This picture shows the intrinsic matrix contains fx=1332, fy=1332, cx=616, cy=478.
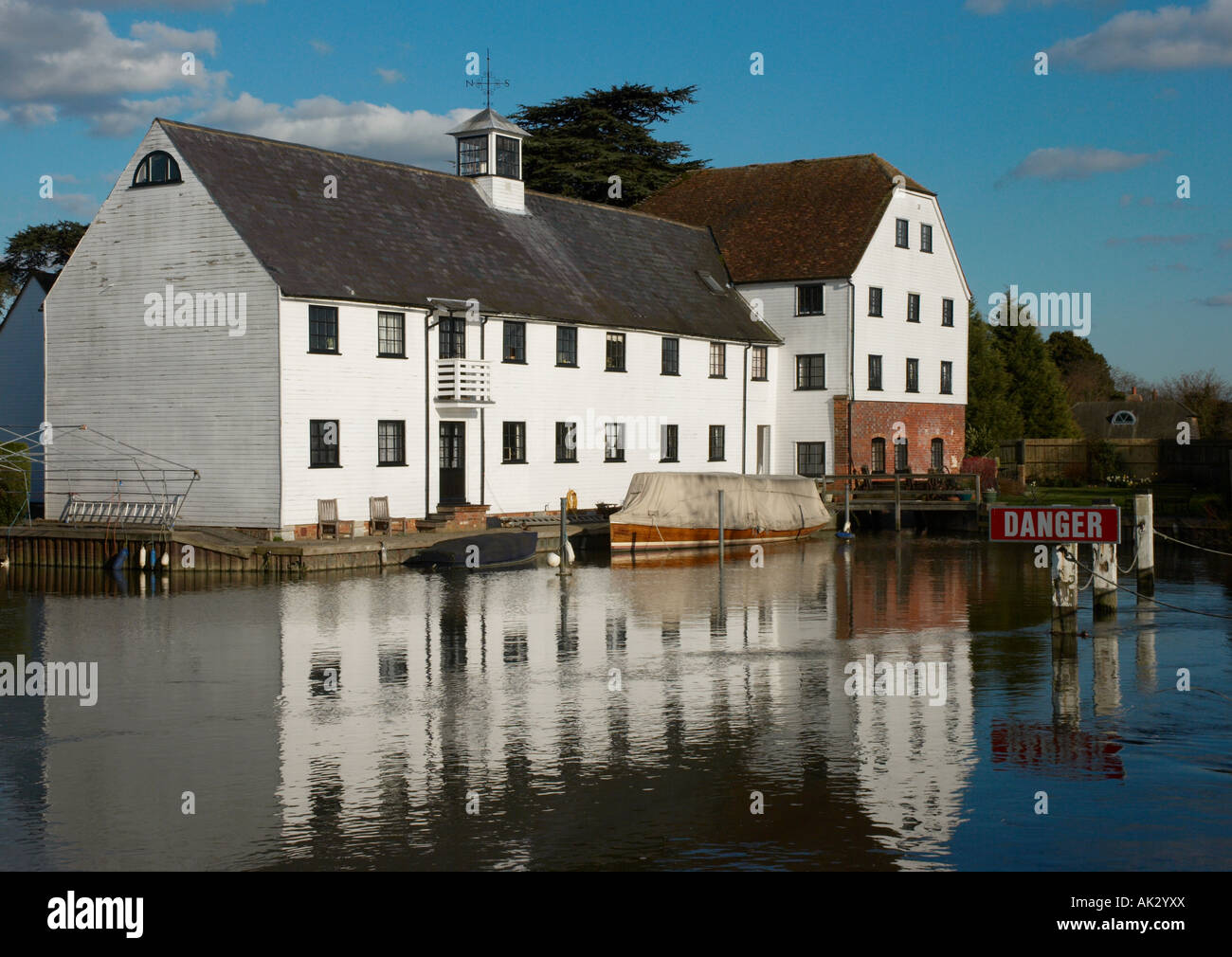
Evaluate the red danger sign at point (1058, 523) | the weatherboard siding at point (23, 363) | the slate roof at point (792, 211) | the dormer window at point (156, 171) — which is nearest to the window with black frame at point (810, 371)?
the slate roof at point (792, 211)

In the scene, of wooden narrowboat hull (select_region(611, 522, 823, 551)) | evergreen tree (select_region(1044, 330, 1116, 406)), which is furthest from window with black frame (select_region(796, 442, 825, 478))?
evergreen tree (select_region(1044, 330, 1116, 406))

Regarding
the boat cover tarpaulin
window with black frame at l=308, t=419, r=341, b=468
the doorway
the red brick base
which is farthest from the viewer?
the red brick base

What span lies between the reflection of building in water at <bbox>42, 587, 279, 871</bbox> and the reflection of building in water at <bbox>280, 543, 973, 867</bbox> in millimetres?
428

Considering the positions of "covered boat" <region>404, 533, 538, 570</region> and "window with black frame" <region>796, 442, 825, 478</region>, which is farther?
"window with black frame" <region>796, 442, 825, 478</region>

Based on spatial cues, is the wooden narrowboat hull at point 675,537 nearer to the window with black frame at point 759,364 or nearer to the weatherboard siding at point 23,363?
the window with black frame at point 759,364

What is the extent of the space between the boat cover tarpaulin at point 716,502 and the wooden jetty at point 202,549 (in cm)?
519

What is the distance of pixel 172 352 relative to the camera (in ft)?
122

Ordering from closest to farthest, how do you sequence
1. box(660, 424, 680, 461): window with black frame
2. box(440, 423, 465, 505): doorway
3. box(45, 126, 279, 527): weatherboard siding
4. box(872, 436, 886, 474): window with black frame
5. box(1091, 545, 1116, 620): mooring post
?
box(1091, 545, 1116, 620): mooring post → box(45, 126, 279, 527): weatherboard siding → box(440, 423, 465, 505): doorway → box(660, 424, 680, 461): window with black frame → box(872, 436, 886, 474): window with black frame

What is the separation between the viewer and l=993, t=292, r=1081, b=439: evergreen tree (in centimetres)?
7350

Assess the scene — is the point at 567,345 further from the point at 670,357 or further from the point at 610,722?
the point at 610,722

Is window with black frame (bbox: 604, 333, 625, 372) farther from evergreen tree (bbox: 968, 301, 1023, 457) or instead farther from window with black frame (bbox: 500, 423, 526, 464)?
evergreen tree (bbox: 968, 301, 1023, 457)

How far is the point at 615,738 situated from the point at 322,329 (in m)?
24.4

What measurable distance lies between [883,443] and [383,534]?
25727mm

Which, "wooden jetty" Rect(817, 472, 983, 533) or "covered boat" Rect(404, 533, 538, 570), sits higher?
"wooden jetty" Rect(817, 472, 983, 533)
